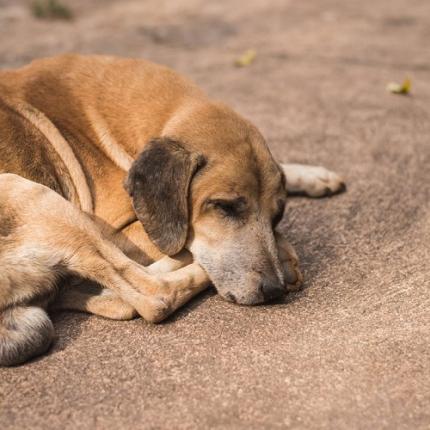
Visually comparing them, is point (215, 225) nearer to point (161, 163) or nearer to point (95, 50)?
point (161, 163)

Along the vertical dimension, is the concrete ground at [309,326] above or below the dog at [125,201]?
below

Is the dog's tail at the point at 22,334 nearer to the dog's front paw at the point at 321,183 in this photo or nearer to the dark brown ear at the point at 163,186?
the dark brown ear at the point at 163,186

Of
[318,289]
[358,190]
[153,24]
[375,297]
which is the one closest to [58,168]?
[318,289]

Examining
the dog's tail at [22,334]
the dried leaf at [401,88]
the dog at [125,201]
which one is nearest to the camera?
the dog's tail at [22,334]

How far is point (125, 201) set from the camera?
466 cm

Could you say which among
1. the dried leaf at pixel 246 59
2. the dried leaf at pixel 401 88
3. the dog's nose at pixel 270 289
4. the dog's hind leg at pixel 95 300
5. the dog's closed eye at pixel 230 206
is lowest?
the dried leaf at pixel 246 59

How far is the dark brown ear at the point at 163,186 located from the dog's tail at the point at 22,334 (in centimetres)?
93

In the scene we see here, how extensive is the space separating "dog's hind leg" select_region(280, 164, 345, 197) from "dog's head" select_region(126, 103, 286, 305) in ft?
4.80

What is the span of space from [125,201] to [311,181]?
196 cm

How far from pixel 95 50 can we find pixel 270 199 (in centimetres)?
658

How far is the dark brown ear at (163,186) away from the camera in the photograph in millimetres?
4344

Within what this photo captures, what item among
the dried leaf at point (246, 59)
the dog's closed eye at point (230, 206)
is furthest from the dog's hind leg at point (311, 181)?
the dried leaf at point (246, 59)

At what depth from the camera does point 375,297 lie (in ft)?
14.4

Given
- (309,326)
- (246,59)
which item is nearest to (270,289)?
(309,326)
